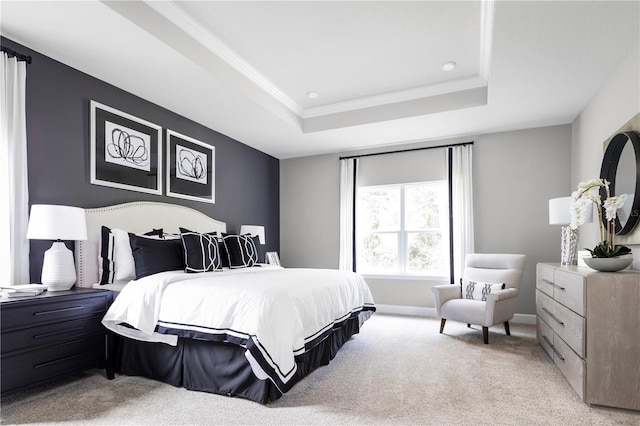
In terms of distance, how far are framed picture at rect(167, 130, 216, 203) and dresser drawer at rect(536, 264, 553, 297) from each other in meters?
3.83

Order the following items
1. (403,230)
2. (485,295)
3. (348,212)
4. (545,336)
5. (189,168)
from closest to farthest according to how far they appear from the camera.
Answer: (545,336) → (485,295) → (189,168) → (403,230) → (348,212)

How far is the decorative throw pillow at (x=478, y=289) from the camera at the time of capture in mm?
4125

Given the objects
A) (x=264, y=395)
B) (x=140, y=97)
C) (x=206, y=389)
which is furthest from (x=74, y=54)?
(x=264, y=395)

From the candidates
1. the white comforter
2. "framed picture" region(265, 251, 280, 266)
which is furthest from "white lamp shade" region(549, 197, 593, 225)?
"framed picture" region(265, 251, 280, 266)

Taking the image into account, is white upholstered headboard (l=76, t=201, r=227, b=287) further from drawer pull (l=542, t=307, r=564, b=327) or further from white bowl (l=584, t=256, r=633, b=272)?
white bowl (l=584, t=256, r=633, b=272)

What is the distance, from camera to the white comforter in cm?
229

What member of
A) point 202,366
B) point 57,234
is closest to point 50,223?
point 57,234

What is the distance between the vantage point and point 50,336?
96.7 inches

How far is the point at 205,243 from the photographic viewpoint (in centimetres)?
352

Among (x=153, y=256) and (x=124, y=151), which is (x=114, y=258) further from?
(x=124, y=151)

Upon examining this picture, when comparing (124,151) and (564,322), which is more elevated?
(124,151)

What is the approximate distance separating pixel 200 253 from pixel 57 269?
109 cm

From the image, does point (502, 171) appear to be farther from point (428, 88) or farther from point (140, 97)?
point (140, 97)

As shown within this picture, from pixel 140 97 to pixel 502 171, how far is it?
4.52 metres
